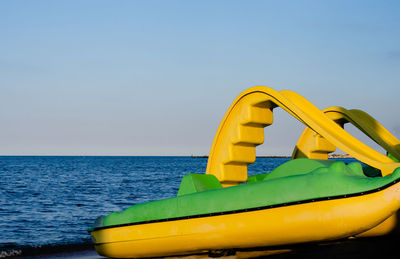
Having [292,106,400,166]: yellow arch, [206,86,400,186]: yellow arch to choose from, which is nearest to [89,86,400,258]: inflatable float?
[206,86,400,186]: yellow arch

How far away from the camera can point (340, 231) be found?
632 centimetres

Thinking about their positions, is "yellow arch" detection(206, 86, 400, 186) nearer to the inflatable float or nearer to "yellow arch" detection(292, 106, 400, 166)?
the inflatable float

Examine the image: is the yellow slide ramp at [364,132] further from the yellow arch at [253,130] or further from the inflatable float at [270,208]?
the inflatable float at [270,208]

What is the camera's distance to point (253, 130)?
9.27 m

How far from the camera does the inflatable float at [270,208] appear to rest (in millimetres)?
6258

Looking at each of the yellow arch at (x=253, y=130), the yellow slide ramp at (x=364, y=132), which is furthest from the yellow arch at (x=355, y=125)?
the yellow arch at (x=253, y=130)

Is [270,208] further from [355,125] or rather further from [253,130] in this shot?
[355,125]

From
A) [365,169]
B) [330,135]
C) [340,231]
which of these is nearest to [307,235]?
[340,231]

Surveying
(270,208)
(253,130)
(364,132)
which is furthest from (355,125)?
(270,208)

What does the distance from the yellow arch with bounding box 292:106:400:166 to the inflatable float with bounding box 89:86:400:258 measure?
1.54 meters

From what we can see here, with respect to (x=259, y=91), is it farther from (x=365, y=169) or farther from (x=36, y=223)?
(x=36, y=223)

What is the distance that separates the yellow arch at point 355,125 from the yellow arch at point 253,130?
4.84 feet

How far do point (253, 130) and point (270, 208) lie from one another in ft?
9.56

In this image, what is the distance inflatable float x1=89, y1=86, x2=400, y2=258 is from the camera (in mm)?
6258
